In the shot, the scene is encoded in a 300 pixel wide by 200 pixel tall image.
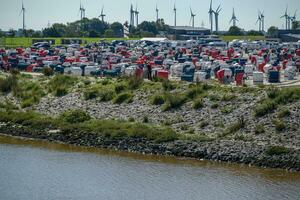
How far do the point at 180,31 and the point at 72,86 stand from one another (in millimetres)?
98220

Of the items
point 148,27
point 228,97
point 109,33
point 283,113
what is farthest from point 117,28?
point 283,113

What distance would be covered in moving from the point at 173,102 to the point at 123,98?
4.68 meters

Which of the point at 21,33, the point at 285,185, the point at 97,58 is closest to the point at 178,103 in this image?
the point at 285,185

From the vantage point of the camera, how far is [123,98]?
4762cm

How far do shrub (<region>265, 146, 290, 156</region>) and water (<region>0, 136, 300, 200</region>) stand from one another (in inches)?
57.3

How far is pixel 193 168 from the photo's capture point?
33.4 m

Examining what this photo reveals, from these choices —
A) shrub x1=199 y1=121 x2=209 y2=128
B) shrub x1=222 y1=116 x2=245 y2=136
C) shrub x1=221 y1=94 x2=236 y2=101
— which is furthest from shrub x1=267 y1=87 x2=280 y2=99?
shrub x1=199 y1=121 x2=209 y2=128

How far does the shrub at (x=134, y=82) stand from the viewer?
162ft

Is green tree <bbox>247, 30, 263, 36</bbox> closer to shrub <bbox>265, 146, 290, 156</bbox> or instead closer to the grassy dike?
the grassy dike

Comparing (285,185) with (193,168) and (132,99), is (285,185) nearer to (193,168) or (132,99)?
(193,168)

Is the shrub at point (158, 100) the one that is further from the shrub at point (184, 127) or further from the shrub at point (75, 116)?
the shrub at point (184, 127)

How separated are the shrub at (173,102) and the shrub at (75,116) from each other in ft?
15.8

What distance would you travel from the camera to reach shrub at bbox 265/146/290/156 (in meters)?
34.1

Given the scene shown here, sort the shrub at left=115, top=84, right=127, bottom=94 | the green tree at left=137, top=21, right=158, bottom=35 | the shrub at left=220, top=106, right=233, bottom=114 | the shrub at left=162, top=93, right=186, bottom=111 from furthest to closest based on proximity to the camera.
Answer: the green tree at left=137, top=21, right=158, bottom=35 → the shrub at left=115, top=84, right=127, bottom=94 → the shrub at left=162, top=93, right=186, bottom=111 → the shrub at left=220, top=106, right=233, bottom=114
